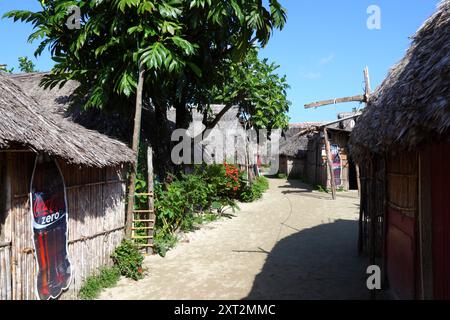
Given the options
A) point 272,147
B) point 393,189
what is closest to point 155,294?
point 393,189

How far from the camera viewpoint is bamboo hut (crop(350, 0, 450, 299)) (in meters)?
3.65

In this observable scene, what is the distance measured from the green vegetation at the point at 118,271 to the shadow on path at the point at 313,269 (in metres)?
2.25

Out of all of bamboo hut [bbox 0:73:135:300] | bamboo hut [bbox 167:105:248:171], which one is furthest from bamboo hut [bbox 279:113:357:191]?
bamboo hut [bbox 0:73:135:300]

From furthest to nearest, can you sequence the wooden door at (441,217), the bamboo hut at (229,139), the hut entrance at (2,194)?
the bamboo hut at (229,139) < the hut entrance at (2,194) < the wooden door at (441,217)

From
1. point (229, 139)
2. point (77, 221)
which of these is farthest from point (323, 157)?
point (77, 221)

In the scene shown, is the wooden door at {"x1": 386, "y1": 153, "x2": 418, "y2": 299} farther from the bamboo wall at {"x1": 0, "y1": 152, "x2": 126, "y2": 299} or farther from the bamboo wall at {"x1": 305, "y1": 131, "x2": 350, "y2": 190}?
the bamboo wall at {"x1": 305, "y1": 131, "x2": 350, "y2": 190}

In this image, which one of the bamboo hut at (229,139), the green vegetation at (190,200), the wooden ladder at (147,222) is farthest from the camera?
the bamboo hut at (229,139)

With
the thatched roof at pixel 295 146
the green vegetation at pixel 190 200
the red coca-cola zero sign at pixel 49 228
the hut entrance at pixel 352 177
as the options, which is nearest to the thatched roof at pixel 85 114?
the green vegetation at pixel 190 200

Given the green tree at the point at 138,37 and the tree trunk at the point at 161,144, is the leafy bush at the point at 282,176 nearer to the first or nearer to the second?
the tree trunk at the point at 161,144

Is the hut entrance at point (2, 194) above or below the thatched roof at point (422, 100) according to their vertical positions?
below

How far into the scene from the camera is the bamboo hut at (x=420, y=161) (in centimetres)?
365

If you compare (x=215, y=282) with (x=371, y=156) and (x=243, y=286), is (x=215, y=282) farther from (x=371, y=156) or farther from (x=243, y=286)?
(x=371, y=156)

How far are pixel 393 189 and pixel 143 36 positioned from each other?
Answer: 5.66m

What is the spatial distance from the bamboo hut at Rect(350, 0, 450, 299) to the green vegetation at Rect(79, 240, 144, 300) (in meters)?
4.23
